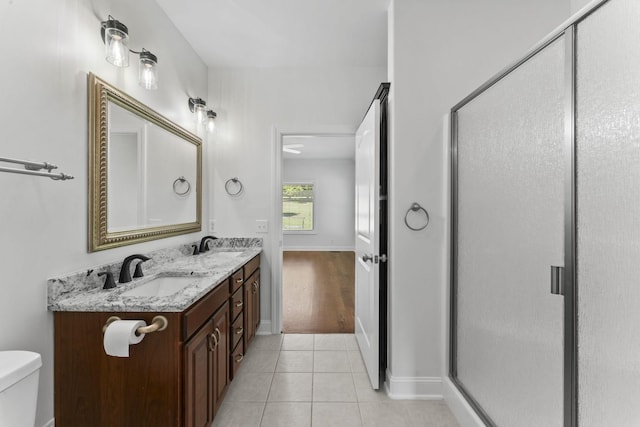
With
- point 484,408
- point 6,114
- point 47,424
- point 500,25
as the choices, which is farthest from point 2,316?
point 500,25

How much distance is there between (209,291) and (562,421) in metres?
1.57

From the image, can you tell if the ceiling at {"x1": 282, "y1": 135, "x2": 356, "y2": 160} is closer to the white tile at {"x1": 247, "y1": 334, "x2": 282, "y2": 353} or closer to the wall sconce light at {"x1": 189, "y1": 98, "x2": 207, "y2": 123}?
the wall sconce light at {"x1": 189, "y1": 98, "x2": 207, "y2": 123}

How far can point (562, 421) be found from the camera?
1.15 meters

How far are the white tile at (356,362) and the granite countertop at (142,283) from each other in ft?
3.89

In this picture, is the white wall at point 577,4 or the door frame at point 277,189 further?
the door frame at point 277,189

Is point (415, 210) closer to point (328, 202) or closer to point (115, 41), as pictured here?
point (115, 41)

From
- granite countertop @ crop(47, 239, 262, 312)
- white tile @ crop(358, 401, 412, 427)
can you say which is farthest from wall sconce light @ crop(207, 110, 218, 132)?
white tile @ crop(358, 401, 412, 427)

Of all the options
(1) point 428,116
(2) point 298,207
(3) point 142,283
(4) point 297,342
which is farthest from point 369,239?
(2) point 298,207

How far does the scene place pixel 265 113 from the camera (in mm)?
3246

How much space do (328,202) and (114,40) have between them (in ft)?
24.4

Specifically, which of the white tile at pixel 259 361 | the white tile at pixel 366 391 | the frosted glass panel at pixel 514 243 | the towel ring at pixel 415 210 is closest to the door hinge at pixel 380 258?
the towel ring at pixel 415 210

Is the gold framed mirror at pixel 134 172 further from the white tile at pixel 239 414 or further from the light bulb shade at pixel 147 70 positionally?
the white tile at pixel 239 414

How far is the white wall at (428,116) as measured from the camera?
2.17 meters

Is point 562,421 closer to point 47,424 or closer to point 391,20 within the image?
point 47,424
